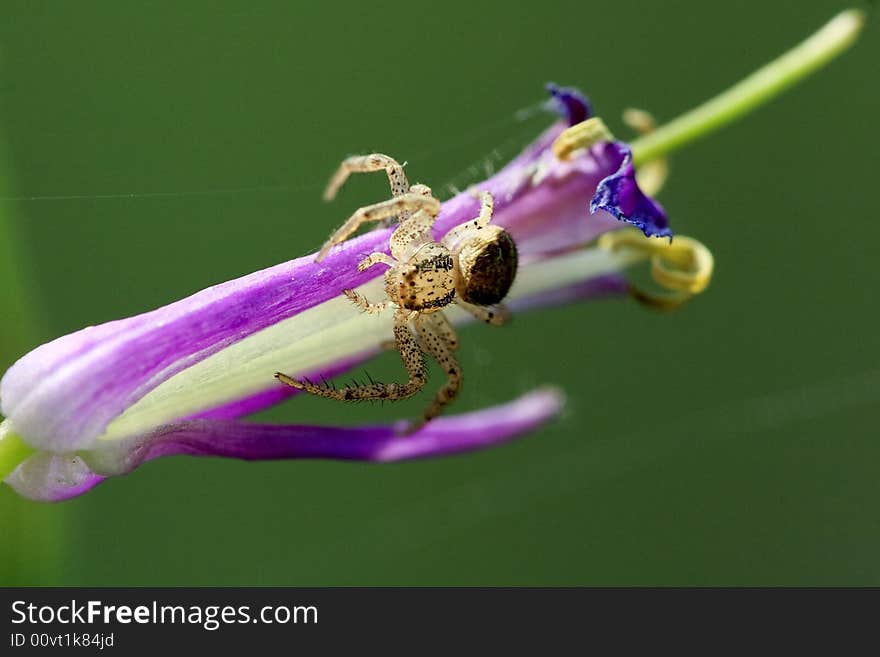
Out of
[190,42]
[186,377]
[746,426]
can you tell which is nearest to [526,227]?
[186,377]

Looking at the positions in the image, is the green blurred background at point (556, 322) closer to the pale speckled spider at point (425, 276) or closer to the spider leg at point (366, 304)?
the pale speckled spider at point (425, 276)

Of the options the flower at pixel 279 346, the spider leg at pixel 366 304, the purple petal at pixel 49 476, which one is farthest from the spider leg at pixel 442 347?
the purple petal at pixel 49 476

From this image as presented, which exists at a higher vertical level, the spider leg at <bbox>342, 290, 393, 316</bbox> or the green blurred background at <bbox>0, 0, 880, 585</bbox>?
the green blurred background at <bbox>0, 0, 880, 585</bbox>

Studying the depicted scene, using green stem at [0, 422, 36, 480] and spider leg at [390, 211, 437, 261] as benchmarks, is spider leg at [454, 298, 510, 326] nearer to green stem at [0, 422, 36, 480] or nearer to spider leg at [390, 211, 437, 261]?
spider leg at [390, 211, 437, 261]

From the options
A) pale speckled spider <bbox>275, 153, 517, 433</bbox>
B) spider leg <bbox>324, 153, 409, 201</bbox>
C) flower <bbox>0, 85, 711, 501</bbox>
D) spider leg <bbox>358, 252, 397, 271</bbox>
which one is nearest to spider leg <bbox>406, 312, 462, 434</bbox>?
pale speckled spider <bbox>275, 153, 517, 433</bbox>

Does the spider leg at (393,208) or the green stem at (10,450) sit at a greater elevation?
the spider leg at (393,208)

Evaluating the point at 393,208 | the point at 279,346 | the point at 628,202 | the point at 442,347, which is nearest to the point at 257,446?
the point at 279,346

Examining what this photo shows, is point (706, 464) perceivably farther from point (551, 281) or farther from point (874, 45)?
point (551, 281)

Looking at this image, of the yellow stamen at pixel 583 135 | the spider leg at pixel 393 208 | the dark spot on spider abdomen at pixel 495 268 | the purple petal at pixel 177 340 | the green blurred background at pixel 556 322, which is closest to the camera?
the purple petal at pixel 177 340
